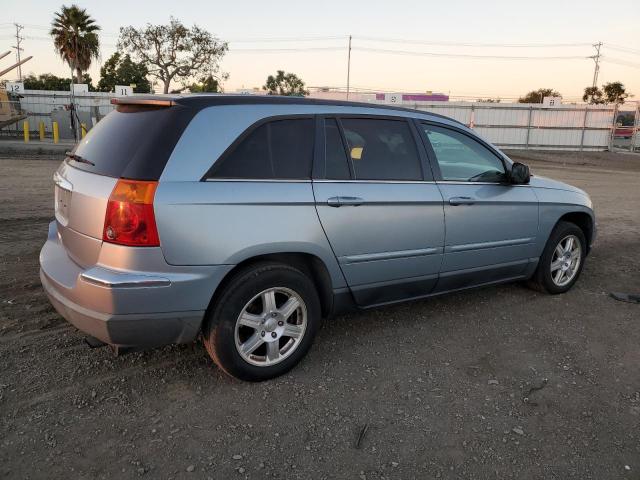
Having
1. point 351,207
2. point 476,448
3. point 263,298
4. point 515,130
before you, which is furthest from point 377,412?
point 515,130

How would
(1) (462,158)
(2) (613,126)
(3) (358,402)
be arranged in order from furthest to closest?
(2) (613,126), (1) (462,158), (3) (358,402)

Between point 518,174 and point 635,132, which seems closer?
point 518,174

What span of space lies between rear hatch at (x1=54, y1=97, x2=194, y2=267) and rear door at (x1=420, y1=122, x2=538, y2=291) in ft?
6.71

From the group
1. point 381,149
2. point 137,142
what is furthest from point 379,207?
point 137,142

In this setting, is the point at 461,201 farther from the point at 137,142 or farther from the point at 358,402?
the point at 137,142

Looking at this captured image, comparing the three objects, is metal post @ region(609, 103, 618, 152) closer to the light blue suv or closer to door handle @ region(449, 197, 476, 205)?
the light blue suv

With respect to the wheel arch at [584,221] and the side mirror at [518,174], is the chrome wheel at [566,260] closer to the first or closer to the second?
the wheel arch at [584,221]

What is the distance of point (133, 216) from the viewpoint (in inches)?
111

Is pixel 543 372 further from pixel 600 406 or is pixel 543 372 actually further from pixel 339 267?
pixel 339 267

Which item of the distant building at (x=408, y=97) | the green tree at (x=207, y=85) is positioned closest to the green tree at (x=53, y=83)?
the green tree at (x=207, y=85)

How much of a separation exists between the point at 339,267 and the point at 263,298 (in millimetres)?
593

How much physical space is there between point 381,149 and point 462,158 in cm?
94

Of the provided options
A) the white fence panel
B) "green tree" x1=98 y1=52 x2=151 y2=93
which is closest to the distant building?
the white fence panel

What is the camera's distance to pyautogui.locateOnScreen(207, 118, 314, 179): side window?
313 cm
